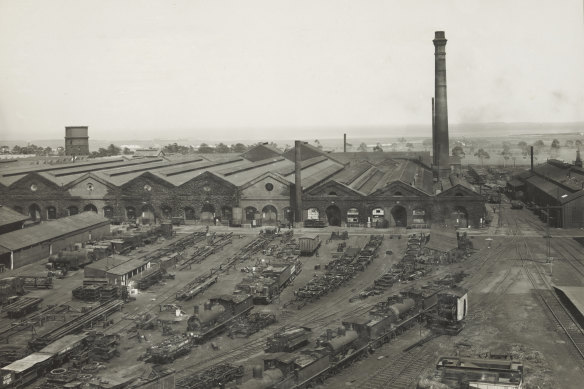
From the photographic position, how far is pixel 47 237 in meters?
45.7

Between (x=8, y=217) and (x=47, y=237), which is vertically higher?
(x=8, y=217)

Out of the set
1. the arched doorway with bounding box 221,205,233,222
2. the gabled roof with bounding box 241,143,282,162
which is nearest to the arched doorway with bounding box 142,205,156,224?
the arched doorway with bounding box 221,205,233,222

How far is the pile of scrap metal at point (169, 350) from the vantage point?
25.1 meters

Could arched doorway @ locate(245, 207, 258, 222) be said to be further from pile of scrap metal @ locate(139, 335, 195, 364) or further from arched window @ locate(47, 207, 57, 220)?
pile of scrap metal @ locate(139, 335, 195, 364)

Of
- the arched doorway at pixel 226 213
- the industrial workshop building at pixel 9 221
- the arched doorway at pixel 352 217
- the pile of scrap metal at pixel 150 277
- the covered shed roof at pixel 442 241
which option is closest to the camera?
the pile of scrap metal at pixel 150 277

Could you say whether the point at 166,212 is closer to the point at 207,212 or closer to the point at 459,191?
the point at 207,212

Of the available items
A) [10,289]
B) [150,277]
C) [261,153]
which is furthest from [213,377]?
[261,153]

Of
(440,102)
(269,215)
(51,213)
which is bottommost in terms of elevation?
(269,215)

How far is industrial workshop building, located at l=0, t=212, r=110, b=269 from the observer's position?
138 ft

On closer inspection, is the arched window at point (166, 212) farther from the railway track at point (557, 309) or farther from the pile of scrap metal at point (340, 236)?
the railway track at point (557, 309)

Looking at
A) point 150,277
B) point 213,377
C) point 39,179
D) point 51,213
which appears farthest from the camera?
point 51,213

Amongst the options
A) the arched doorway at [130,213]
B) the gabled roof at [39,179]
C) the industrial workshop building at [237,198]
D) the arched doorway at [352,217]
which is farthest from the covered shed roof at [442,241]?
the gabled roof at [39,179]

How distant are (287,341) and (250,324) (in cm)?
433

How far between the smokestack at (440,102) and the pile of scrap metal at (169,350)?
48502 mm
